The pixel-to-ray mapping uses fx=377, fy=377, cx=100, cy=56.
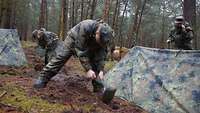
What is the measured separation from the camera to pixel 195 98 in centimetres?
605

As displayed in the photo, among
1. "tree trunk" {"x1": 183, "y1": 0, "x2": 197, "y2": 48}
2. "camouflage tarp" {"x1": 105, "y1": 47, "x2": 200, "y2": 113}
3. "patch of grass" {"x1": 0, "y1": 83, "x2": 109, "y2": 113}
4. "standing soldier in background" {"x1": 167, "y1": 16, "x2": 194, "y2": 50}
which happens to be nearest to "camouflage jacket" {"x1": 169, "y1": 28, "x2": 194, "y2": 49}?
"standing soldier in background" {"x1": 167, "y1": 16, "x2": 194, "y2": 50}

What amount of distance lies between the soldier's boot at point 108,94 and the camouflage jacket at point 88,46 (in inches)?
19.0

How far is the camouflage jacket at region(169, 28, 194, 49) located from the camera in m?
9.17

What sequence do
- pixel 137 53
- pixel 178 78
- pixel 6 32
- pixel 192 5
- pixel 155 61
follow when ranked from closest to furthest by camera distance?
pixel 178 78
pixel 155 61
pixel 137 53
pixel 6 32
pixel 192 5

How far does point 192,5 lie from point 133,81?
21.9ft

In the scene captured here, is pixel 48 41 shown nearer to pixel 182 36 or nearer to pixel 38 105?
pixel 182 36

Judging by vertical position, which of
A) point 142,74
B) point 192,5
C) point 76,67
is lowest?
point 76,67

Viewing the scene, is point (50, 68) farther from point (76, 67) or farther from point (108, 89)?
point (76, 67)

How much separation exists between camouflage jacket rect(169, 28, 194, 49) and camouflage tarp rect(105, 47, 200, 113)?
2.07m

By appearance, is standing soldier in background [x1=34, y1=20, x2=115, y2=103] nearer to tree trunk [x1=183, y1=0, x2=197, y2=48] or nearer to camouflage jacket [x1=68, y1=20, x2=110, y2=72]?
camouflage jacket [x1=68, y1=20, x2=110, y2=72]

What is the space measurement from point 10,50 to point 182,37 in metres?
4.76

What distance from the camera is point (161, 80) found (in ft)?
21.9

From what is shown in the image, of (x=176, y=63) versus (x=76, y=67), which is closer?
(x=176, y=63)


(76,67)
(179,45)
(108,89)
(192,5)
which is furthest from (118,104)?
(192,5)
